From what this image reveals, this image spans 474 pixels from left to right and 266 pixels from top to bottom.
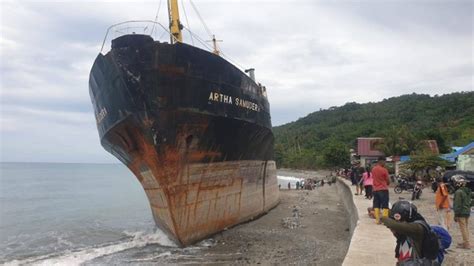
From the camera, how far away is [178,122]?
1012cm

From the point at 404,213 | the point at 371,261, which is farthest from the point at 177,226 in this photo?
the point at 404,213

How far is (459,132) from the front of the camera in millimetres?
53562

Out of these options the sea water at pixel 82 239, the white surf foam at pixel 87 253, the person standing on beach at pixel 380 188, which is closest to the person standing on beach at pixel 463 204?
the person standing on beach at pixel 380 188

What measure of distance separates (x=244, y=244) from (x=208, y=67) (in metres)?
5.05

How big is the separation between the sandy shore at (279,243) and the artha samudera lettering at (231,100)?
3957mm

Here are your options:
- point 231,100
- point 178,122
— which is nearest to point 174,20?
point 231,100

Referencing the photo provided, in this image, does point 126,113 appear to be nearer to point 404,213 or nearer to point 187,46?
point 187,46

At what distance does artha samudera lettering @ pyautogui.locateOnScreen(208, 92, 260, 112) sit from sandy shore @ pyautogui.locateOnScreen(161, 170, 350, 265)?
156 inches

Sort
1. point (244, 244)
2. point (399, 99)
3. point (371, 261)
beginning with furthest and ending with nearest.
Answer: point (399, 99) → point (244, 244) → point (371, 261)

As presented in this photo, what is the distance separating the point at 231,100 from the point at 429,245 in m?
9.10

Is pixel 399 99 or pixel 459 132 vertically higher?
pixel 399 99

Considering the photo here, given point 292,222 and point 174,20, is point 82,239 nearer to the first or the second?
point 292,222

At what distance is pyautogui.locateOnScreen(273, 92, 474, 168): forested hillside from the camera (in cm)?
5197

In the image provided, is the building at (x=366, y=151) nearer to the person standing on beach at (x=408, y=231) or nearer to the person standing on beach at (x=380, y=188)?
Result: the person standing on beach at (x=380, y=188)
